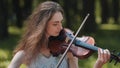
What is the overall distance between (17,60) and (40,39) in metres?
0.27

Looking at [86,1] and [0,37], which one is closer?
[0,37]

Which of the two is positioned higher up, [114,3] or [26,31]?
[26,31]

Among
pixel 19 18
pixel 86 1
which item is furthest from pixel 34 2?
pixel 86 1

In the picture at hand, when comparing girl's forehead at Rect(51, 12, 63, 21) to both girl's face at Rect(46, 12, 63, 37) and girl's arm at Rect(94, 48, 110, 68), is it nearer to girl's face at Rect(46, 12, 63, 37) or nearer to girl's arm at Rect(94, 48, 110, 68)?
girl's face at Rect(46, 12, 63, 37)

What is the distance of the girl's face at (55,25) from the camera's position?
4.70 metres

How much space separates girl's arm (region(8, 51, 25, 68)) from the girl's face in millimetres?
291

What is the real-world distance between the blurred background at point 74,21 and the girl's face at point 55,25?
5.04 metres

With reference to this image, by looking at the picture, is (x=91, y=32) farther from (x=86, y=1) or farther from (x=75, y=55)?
(x=75, y=55)

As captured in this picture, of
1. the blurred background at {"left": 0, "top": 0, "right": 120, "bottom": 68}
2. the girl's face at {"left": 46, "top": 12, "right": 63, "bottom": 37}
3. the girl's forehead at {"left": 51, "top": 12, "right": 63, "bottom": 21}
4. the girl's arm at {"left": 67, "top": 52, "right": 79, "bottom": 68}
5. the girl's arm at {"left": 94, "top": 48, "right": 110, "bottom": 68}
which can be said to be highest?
the girl's forehead at {"left": 51, "top": 12, "right": 63, "bottom": 21}

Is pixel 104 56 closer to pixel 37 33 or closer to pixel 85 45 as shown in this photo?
pixel 85 45

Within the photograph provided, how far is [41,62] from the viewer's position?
4.86 meters

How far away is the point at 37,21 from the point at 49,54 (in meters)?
0.30

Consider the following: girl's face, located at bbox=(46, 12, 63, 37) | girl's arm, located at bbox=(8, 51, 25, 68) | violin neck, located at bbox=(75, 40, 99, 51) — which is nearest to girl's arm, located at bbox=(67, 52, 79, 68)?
violin neck, located at bbox=(75, 40, 99, 51)

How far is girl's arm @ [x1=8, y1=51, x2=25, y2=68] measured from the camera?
15.4ft
